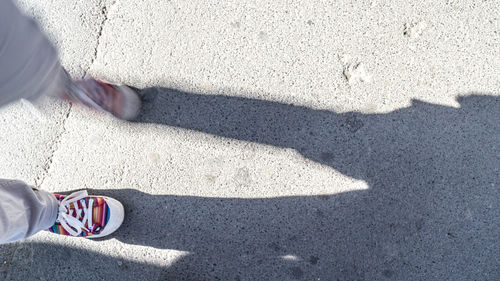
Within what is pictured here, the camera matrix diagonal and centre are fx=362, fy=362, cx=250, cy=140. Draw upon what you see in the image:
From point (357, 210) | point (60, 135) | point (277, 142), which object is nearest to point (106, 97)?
point (60, 135)

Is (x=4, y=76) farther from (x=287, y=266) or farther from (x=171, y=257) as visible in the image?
(x=287, y=266)

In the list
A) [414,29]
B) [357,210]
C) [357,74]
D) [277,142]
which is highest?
[414,29]

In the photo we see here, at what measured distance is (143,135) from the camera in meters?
2.35

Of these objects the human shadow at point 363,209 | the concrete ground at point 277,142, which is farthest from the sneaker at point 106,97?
the human shadow at point 363,209

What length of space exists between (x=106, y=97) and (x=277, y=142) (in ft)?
3.54

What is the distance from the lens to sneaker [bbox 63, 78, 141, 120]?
2008 millimetres

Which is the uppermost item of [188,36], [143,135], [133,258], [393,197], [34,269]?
[188,36]

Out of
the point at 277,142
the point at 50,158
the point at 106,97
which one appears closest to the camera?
the point at 106,97

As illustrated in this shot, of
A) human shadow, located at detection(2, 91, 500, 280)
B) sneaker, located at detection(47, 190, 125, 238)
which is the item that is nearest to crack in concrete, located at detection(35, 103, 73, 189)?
sneaker, located at detection(47, 190, 125, 238)

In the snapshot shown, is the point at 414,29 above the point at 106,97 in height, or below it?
above

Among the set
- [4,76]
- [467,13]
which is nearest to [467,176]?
[467,13]

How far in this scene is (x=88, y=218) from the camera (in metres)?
2.24

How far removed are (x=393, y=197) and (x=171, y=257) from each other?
1.43 metres

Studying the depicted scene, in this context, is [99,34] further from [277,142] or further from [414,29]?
[414,29]
